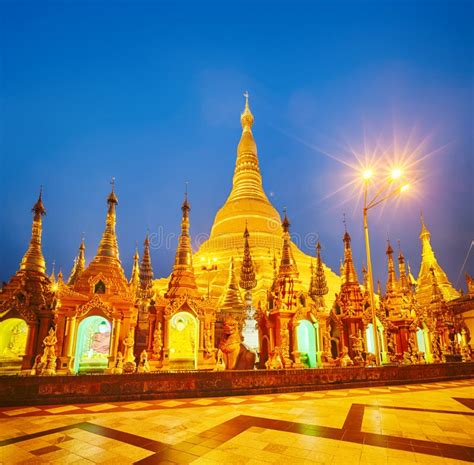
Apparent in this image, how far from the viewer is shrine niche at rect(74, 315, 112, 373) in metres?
19.3

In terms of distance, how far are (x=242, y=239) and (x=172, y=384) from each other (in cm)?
3843

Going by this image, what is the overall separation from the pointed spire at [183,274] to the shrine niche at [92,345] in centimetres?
446

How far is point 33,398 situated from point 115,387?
211 cm

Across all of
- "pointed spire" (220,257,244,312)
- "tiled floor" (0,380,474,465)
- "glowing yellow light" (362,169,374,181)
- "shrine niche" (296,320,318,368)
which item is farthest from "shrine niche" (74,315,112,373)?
"glowing yellow light" (362,169,374,181)

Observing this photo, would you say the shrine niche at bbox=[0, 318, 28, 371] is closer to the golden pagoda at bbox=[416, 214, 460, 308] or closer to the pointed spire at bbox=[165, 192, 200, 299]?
the pointed spire at bbox=[165, 192, 200, 299]

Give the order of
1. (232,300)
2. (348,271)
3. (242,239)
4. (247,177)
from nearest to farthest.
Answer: (348,271), (232,300), (242,239), (247,177)

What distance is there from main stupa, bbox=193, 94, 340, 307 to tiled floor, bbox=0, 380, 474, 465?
102ft

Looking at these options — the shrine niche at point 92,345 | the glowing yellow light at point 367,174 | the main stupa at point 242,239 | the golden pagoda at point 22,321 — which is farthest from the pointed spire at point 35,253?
the glowing yellow light at point 367,174

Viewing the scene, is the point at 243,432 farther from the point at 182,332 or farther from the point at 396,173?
the point at 182,332

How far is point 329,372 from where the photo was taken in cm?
1280

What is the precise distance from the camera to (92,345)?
20109mm

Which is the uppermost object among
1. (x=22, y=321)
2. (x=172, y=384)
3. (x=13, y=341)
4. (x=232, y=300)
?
(x=232, y=300)

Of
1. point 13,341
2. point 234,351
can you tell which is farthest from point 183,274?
point 13,341

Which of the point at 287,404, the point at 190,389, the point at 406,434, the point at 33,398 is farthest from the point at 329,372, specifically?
the point at 33,398
